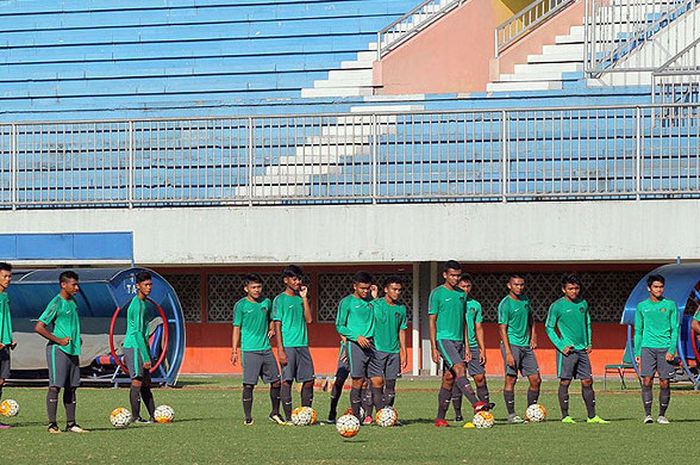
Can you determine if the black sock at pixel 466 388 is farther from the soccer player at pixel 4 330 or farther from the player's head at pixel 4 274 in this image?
the player's head at pixel 4 274

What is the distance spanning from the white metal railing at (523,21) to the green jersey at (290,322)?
44.5 ft

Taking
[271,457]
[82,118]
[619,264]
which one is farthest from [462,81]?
[271,457]

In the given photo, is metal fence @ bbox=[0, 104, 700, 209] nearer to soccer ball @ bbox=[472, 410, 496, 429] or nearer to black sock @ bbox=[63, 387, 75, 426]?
soccer ball @ bbox=[472, 410, 496, 429]

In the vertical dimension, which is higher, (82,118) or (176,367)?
(82,118)

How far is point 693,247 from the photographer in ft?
83.9

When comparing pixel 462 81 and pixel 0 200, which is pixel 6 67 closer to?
pixel 0 200

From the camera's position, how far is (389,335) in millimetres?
17719

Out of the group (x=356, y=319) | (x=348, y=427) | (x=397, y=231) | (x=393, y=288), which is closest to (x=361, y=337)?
(x=356, y=319)

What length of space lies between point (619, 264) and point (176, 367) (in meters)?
8.10

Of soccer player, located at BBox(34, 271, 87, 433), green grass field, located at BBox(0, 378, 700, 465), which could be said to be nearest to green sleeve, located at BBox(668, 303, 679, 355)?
green grass field, located at BBox(0, 378, 700, 465)

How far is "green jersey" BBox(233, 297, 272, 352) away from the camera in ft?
59.4

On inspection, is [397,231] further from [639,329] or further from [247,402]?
[247,402]

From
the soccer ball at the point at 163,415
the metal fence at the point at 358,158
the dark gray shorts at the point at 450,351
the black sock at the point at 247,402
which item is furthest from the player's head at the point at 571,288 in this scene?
the metal fence at the point at 358,158

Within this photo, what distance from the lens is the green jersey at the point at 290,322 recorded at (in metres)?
18.1
